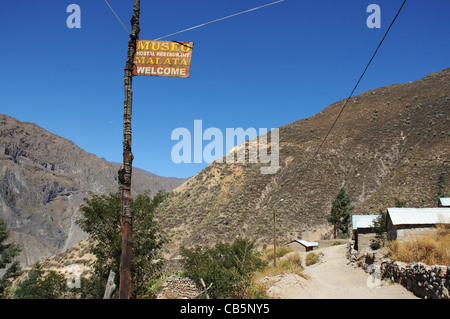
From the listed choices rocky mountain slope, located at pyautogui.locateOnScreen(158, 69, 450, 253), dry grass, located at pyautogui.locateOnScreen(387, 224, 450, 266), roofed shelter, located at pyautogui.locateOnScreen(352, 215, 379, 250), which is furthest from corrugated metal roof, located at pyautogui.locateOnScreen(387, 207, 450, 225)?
rocky mountain slope, located at pyautogui.locateOnScreen(158, 69, 450, 253)

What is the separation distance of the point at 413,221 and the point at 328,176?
3981cm

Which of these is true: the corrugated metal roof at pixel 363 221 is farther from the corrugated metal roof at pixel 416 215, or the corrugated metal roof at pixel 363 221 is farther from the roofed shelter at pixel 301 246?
the roofed shelter at pixel 301 246

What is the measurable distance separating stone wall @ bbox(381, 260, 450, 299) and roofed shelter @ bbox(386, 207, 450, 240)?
29.3ft

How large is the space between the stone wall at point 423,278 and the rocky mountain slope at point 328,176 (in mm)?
33682

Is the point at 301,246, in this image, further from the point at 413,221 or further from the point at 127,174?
the point at 127,174

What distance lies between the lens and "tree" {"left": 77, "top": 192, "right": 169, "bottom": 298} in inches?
631

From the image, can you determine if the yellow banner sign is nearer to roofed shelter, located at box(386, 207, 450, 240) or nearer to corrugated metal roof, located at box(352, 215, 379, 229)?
roofed shelter, located at box(386, 207, 450, 240)

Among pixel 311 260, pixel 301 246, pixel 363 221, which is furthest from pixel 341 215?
pixel 311 260

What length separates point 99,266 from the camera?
54.9 ft

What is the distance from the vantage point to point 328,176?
60.0m
